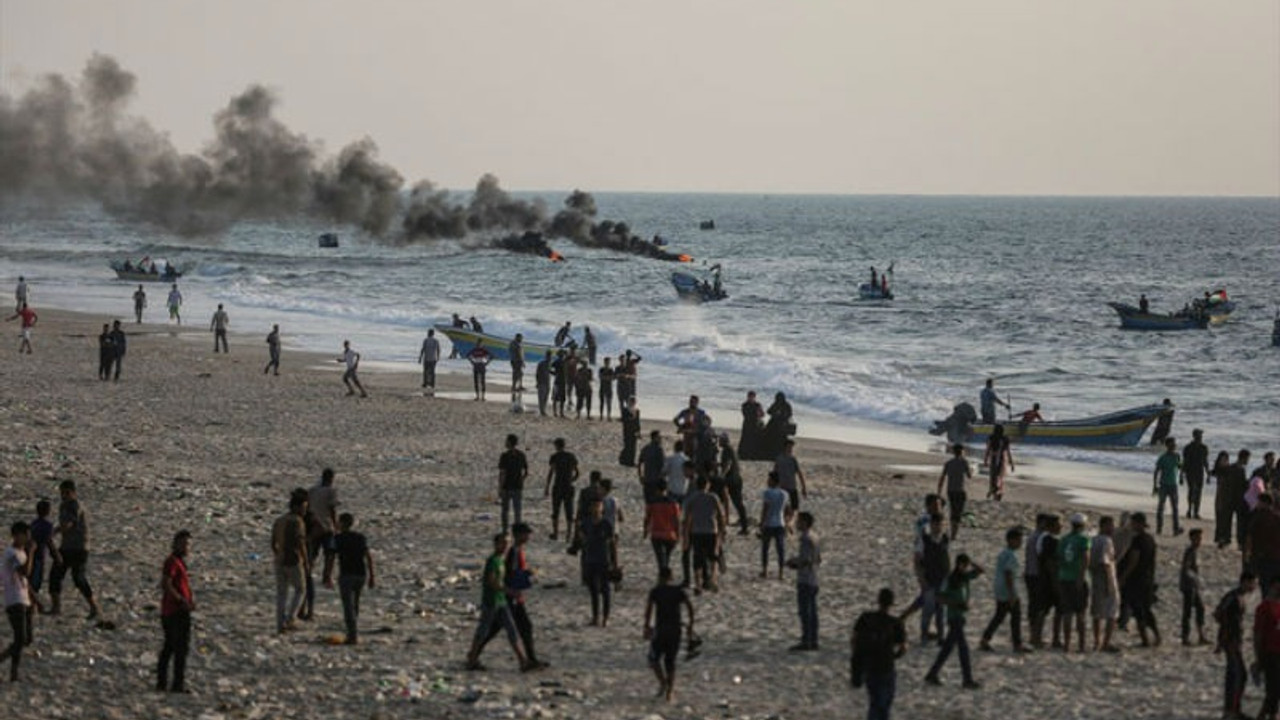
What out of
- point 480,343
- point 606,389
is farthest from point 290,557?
point 480,343

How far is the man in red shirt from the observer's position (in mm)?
12734

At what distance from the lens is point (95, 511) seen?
66.6 feet

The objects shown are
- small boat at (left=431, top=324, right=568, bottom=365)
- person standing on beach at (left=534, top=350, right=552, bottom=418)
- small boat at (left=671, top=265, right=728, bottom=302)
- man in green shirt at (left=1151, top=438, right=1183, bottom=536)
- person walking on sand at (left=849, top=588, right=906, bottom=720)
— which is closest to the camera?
person walking on sand at (left=849, top=588, right=906, bottom=720)

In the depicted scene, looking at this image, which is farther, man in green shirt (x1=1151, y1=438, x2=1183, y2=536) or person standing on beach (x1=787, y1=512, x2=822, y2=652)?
man in green shirt (x1=1151, y1=438, x2=1183, y2=536)

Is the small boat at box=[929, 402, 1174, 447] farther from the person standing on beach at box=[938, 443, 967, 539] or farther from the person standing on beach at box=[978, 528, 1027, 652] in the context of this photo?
the person standing on beach at box=[978, 528, 1027, 652]

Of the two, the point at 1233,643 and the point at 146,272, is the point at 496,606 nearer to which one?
the point at 1233,643

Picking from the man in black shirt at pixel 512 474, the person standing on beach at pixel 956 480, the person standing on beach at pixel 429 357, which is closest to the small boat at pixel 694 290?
the person standing on beach at pixel 429 357

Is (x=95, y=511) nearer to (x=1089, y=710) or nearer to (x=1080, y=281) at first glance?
(x=1089, y=710)

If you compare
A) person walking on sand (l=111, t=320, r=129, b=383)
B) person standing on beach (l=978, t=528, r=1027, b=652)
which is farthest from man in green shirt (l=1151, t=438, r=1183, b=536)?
person walking on sand (l=111, t=320, r=129, b=383)

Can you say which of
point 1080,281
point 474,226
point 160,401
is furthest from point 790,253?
point 160,401

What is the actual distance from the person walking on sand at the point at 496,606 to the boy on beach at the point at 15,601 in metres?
3.61

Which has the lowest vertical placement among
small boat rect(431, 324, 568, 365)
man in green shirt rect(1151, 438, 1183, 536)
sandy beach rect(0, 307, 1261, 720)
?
sandy beach rect(0, 307, 1261, 720)

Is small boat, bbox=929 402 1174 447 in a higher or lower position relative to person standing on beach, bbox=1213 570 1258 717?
lower

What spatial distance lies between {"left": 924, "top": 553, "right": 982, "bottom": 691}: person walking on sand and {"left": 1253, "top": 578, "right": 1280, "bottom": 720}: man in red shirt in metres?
2.28
